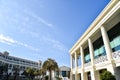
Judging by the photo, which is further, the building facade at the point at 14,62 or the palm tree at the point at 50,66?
the building facade at the point at 14,62

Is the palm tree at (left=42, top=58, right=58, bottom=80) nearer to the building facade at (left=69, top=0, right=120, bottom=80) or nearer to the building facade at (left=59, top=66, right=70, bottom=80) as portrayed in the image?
the building facade at (left=59, top=66, right=70, bottom=80)

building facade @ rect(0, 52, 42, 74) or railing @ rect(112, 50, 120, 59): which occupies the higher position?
building facade @ rect(0, 52, 42, 74)

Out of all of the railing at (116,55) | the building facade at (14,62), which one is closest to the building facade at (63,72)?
the railing at (116,55)

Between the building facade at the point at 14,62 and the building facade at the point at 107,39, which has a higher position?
the building facade at the point at 14,62

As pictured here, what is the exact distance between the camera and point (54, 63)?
38.0 meters

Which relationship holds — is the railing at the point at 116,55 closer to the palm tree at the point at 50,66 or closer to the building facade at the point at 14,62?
the palm tree at the point at 50,66

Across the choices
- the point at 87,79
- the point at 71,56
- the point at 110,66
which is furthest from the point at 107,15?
the point at 71,56

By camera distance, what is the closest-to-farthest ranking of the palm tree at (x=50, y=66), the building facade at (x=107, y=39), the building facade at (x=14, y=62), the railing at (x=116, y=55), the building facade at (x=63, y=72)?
the railing at (x=116, y=55) < the building facade at (x=107, y=39) < the palm tree at (x=50, y=66) < the building facade at (x=63, y=72) < the building facade at (x=14, y=62)

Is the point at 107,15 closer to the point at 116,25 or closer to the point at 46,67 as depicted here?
the point at 116,25

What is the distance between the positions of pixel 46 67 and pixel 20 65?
7457 centimetres

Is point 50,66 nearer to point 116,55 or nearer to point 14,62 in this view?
point 116,55

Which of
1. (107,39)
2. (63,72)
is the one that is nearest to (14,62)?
(63,72)

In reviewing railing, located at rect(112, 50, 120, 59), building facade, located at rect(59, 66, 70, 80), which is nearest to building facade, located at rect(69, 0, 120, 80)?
railing, located at rect(112, 50, 120, 59)

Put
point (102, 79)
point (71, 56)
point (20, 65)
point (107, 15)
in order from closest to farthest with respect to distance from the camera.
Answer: point (102, 79), point (107, 15), point (71, 56), point (20, 65)
